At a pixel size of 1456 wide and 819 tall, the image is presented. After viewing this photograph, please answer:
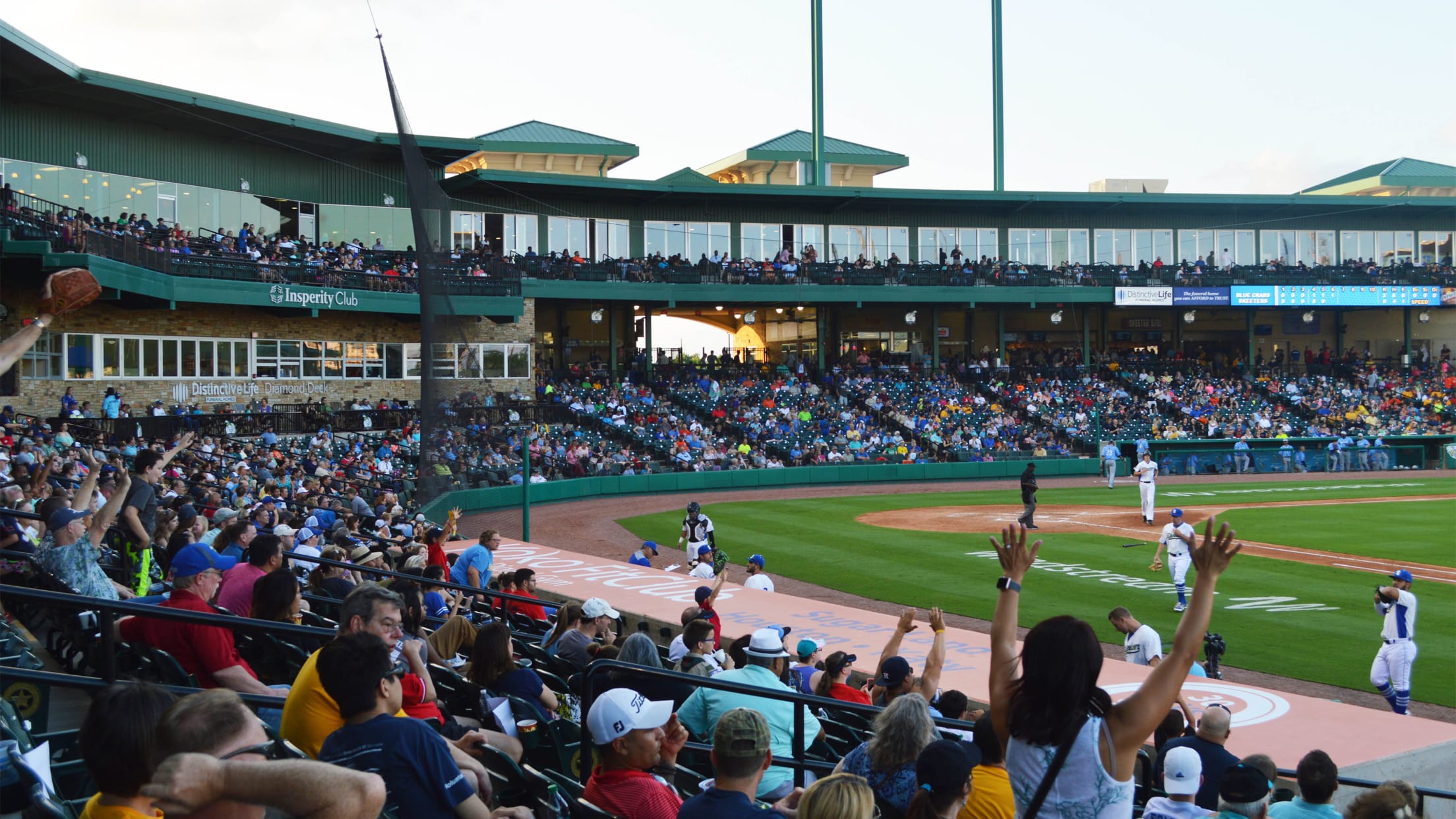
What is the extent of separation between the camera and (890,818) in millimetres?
4688

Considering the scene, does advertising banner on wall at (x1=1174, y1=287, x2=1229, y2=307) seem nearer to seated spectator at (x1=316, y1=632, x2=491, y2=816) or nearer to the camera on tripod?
the camera on tripod

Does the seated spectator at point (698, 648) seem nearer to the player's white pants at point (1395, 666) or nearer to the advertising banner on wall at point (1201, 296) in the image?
the player's white pants at point (1395, 666)

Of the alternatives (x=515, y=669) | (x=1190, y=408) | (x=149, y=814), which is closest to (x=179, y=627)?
(x=515, y=669)

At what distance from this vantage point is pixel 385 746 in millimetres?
4051

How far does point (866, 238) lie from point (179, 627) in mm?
51347

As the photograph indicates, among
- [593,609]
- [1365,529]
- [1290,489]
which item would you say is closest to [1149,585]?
[1365,529]

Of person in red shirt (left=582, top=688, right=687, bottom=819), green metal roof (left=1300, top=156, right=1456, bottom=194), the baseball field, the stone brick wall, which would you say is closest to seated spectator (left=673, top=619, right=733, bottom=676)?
person in red shirt (left=582, top=688, right=687, bottom=819)

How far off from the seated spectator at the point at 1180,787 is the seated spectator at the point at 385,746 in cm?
311

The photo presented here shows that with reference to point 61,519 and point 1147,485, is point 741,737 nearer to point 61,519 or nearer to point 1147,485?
point 61,519

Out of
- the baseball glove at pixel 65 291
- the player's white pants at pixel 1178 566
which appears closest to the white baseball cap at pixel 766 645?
the baseball glove at pixel 65 291

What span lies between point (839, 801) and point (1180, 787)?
2.45 m

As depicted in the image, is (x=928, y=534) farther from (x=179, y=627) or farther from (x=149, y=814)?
(x=149, y=814)

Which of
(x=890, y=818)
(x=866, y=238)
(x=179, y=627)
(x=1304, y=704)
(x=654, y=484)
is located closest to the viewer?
(x=890, y=818)

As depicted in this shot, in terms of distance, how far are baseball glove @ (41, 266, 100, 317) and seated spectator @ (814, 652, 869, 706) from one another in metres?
4.87
